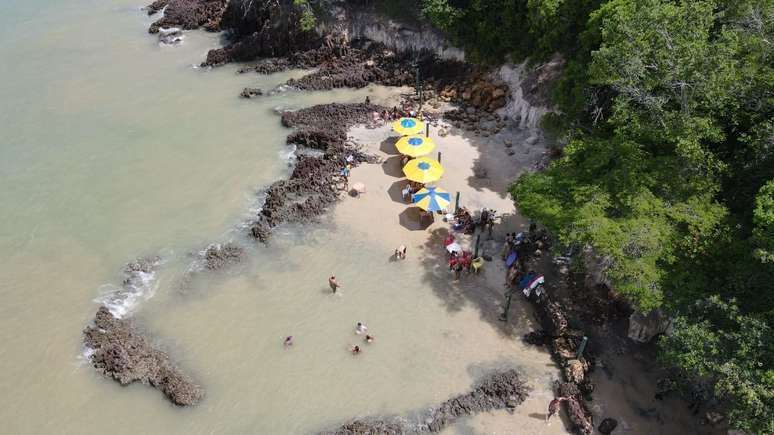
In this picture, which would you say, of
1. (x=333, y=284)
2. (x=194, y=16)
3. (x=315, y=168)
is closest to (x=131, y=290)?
(x=333, y=284)

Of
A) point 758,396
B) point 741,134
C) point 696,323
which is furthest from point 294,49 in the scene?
point 758,396

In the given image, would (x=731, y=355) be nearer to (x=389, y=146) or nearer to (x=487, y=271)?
(x=487, y=271)

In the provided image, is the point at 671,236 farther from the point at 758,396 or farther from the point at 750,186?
the point at 758,396

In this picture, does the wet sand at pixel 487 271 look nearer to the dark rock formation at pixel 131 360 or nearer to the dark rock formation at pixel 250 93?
the dark rock formation at pixel 250 93

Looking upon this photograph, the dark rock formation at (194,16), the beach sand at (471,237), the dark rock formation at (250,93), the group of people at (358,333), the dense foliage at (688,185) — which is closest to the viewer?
the dense foliage at (688,185)

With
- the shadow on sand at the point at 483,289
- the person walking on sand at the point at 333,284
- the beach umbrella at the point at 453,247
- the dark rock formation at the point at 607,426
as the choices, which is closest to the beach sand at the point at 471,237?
the shadow on sand at the point at 483,289

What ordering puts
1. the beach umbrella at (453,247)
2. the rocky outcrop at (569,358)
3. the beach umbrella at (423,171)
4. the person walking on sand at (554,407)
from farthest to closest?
1. the beach umbrella at (423,171)
2. the beach umbrella at (453,247)
3. the person walking on sand at (554,407)
4. the rocky outcrop at (569,358)
